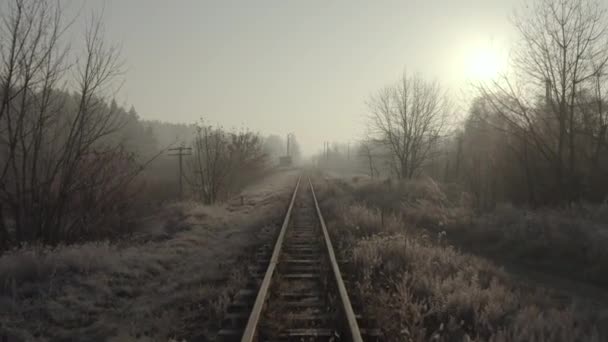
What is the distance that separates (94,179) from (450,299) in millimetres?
9121

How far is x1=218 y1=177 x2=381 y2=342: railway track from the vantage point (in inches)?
162

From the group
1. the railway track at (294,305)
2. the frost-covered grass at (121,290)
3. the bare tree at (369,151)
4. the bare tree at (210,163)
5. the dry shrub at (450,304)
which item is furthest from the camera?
the bare tree at (369,151)

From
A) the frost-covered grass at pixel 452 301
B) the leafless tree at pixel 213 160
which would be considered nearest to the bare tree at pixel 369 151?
the leafless tree at pixel 213 160

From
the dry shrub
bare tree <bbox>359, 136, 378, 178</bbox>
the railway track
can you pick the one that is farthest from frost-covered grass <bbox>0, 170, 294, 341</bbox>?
bare tree <bbox>359, 136, 378, 178</bbox>

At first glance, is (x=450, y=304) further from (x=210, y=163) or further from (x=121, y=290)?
(x=210, y=163)

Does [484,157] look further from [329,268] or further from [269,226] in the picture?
[329,268]

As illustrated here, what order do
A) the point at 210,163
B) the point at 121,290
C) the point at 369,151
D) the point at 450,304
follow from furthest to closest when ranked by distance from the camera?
the point at 369,151 → the point at 210,163 → the point at 121,290 → the point at 450,304

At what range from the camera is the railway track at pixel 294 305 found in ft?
13.5

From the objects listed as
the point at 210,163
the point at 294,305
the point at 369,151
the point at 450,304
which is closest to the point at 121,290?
the point at 294,305

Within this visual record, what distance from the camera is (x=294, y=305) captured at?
5055 millimetres

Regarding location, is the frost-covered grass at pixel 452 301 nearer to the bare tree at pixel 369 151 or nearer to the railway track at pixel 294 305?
the railway track at pixel 294 305

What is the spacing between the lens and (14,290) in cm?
539

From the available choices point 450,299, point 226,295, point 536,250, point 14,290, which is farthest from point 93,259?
point 536,250

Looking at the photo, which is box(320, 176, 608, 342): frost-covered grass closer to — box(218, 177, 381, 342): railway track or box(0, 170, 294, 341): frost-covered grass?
box(218, 177, 381, 342): railway track
